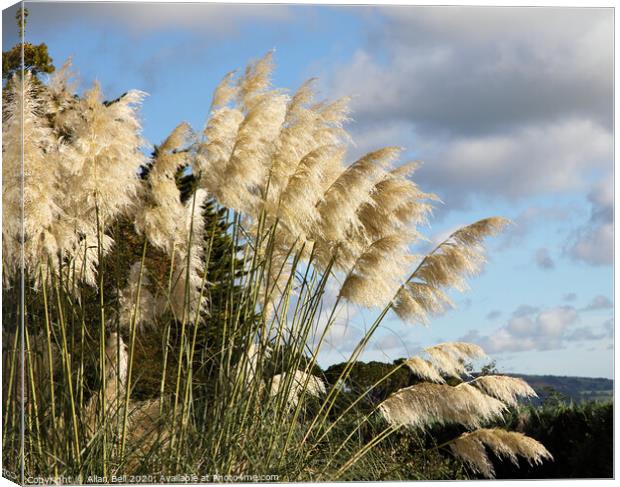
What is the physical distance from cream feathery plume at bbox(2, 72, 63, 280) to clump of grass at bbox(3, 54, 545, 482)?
0.04 ft

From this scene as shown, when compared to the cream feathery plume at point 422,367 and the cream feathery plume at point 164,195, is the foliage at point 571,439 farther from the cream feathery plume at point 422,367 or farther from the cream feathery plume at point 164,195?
the cream feathery plume at point 164,195

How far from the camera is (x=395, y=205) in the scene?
5.75 m

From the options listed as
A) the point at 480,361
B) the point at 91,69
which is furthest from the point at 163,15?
the point at 480,361

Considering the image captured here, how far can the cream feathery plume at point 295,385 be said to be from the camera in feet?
18.5

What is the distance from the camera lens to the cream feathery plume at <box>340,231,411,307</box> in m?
5.67

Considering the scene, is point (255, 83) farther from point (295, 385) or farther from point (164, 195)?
point (295, 385)

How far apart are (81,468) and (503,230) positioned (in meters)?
2.67

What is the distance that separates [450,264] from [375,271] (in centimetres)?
43

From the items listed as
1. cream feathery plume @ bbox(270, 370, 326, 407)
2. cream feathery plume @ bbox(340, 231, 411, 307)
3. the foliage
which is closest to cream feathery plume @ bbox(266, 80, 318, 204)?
cream feathery plume @ bbox(340, 231, 411, 307)

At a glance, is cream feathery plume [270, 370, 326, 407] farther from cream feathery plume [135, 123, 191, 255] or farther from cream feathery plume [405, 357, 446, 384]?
cream feathery plume [135, 123, 191, 255]

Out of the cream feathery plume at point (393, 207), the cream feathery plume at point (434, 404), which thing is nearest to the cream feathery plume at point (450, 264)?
the cream feathery plume at point (393, 207)

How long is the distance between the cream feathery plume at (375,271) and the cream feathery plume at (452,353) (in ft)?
1.69

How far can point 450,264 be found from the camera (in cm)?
572

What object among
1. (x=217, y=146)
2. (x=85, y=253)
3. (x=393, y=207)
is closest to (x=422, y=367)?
(x=393, y=207)
